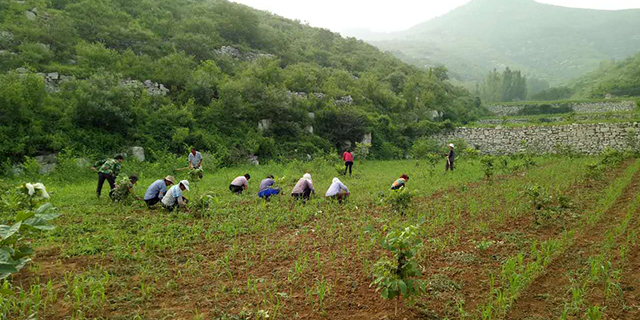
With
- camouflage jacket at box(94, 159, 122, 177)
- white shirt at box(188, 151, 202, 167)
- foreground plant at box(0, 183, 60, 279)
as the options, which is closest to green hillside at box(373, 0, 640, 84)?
white shirt at box(188, 151, 202, 167)

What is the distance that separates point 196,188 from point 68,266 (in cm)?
599

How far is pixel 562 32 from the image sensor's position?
563ft

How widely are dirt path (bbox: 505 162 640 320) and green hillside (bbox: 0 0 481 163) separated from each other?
13355 millimetres

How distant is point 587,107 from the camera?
3644 centimetres

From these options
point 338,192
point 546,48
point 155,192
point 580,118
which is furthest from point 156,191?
point 546,48

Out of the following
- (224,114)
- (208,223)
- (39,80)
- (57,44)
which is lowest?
(208,223)

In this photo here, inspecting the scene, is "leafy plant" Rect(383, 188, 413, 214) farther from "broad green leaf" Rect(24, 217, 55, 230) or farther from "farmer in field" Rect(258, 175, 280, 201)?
"broad green leaf" Rect(24, 217, 55, 230)

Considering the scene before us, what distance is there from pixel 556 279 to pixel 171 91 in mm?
18922

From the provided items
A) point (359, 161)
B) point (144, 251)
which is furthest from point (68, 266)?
point (359, 161)

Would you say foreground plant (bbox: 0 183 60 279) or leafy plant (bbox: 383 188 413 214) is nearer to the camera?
foreground plant (bbox: 0 183 60 279)

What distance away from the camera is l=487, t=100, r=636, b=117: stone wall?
32.8 meters

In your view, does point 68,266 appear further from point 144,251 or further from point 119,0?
point 119,0

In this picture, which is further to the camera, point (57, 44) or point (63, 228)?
point (57, 44)

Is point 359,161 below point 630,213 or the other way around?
below
